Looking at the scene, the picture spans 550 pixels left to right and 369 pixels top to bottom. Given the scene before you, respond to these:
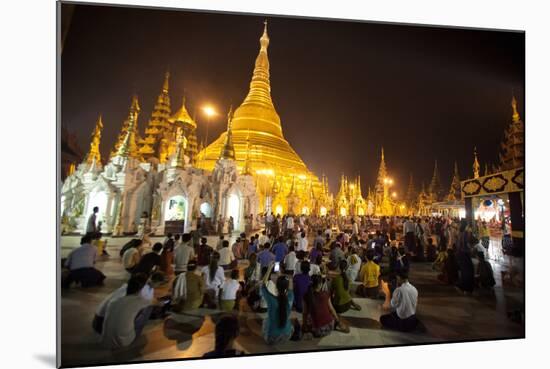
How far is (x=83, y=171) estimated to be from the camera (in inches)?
128

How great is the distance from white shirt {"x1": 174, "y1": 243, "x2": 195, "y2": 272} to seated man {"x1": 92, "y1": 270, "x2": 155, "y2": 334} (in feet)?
1.17

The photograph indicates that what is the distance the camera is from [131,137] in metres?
3.61

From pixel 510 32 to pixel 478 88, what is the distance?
2.70ft

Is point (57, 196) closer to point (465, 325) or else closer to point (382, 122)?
point (382, 122)

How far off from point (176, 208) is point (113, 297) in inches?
47.2

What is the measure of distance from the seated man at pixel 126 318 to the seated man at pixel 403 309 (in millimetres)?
2895

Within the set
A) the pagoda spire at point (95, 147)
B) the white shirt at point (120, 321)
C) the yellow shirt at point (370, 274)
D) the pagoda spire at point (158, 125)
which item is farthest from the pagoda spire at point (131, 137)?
the yellow shirt at point (370, 274)

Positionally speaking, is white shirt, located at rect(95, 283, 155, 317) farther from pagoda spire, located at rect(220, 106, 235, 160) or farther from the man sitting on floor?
pagoda spire, located at rect(220, 106, 235, 160)

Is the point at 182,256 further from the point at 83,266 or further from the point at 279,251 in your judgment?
the point at 279,251

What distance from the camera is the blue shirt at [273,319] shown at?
127 inches

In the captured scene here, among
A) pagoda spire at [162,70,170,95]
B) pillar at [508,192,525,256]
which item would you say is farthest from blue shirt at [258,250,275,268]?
pillar at [508,192,525,256]

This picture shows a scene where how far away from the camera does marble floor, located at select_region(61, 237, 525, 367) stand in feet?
10.2

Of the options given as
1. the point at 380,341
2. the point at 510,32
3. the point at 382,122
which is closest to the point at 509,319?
the point at 380,341

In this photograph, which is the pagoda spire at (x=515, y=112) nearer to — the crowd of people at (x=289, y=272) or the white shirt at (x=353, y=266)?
the crowd of people at (x=289, y=272)
